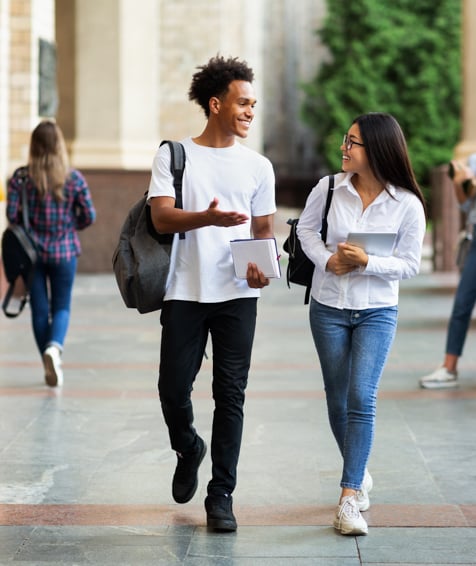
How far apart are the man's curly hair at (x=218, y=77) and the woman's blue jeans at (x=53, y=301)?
3.97m

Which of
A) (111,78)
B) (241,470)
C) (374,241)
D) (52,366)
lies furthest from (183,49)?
(374,241)

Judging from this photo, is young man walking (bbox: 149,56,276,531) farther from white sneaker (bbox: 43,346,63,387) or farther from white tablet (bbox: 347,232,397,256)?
white sneaker (bbox: 43,346,63,387)

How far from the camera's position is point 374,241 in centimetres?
559

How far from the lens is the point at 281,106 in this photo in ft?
164

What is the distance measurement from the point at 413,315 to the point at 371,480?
832 cm

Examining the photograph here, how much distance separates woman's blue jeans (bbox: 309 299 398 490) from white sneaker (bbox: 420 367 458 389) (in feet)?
12.1

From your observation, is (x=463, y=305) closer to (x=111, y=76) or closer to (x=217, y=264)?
(x=217, y=264)

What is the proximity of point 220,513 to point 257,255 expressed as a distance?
107 centimetres

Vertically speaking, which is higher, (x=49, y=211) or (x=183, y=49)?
(x=183, y=49)

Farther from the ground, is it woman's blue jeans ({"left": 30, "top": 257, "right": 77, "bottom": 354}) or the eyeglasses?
the eyeglasses

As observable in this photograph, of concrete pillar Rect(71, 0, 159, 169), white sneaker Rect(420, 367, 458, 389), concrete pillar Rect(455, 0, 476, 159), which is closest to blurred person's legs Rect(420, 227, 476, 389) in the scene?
white sneaker Rect(420, 367, 458, 389)

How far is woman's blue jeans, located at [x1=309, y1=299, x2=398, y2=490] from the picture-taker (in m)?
5.62

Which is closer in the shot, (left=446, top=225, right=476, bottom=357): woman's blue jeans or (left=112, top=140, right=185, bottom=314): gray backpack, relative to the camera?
(left=112, top=140, right=185, bottom=314): gray backpack

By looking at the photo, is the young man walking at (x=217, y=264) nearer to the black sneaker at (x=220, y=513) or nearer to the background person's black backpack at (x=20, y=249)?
the black sneaker at (x=220, y=513)
